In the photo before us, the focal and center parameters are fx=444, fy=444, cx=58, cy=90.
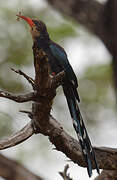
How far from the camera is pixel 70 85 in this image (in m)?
4.07

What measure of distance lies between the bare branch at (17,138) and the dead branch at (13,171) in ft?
6.21

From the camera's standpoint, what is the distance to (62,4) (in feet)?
26.4

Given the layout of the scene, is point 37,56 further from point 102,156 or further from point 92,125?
point 92,125

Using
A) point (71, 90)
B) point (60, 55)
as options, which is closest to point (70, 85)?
point (71, 90)

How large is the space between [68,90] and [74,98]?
3.8 inches

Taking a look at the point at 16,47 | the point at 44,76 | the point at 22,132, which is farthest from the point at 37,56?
the point at 16,47

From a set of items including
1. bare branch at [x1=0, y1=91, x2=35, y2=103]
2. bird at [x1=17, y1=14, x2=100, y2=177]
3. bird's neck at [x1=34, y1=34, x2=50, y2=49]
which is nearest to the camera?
bare branch at [x1=0, y1=91, x2=35, y2=103]

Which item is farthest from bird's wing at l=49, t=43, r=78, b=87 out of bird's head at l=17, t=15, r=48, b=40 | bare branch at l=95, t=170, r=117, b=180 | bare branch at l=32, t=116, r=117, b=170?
bare branch at l=95, t=170, r=117, b=180

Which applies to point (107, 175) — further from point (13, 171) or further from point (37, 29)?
point (37, 29)

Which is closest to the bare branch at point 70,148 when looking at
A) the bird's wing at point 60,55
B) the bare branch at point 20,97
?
the bare branch at point 20,97

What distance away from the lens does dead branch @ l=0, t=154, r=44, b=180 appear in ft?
17.9

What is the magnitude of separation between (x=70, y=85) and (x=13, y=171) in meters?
1.89

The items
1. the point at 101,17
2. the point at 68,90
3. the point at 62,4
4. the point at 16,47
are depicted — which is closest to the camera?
the point at 68,90

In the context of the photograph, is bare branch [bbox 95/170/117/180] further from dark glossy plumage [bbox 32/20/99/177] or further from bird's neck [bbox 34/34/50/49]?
bird's neck [bbox 34/34/50/49]
